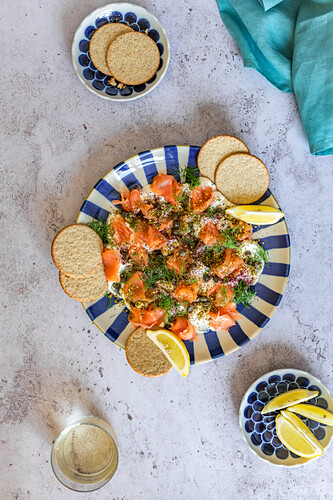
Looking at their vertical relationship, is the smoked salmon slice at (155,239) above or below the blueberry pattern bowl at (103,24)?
below

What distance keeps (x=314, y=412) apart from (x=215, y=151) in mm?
1452

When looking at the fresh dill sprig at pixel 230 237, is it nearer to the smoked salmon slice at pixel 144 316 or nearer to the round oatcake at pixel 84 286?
the smoked salmon slice at pixel 144 316

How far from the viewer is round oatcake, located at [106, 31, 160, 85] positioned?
2.01 metres

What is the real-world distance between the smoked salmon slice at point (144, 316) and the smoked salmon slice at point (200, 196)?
22.8 inches

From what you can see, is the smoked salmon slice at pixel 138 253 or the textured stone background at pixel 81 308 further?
the textured stone background at pixel 81 308

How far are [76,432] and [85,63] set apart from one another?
203cm

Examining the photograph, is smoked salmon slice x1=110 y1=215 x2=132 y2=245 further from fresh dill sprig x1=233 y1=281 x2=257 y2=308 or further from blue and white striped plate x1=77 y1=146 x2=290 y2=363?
fresh dill sprig x1=233 y1=281 x2=257 y2=308

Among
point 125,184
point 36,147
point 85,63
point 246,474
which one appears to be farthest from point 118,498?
point 85,63

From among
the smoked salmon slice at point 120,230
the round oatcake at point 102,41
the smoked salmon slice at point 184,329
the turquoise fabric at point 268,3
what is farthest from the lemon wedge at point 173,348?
the turquoise fabric at point 268,3

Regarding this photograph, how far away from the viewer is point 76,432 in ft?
7.04

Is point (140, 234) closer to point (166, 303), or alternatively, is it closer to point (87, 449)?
point (166, 303)

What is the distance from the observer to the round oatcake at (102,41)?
6.68ft

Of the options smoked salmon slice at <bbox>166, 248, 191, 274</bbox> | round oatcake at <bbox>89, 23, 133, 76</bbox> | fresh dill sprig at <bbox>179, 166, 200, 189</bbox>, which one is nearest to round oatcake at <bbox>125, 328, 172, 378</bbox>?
smoked salmon slice at <bbox>166, 248, 191, 274</bbox>

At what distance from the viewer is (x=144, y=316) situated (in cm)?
204
